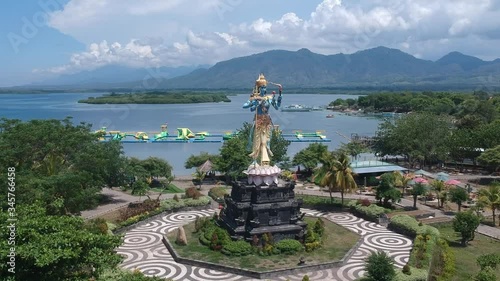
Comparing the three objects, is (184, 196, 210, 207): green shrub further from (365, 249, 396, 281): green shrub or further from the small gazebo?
(365, 249, 396, 281): green shrub

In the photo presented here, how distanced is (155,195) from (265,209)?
49.8 ft

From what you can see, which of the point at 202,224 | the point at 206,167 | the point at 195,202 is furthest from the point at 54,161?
the point at 206,167

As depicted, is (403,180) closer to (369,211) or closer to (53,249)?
(369,211)

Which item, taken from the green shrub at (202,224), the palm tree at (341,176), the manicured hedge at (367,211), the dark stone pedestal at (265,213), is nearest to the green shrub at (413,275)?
the dark stone pedestal at (265,213)

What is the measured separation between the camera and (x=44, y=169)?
90.1ft

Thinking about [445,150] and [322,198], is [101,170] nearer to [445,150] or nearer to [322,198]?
[322,198]

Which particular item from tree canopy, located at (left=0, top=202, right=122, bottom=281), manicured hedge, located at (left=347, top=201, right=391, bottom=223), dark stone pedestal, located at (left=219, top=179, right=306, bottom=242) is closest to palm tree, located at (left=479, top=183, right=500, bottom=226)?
manicured hedge, located at (left=347, top=201, right=391, bottom=223)

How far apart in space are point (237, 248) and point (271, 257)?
178 cm

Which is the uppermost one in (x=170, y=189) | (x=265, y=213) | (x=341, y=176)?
(x=341, y=176)

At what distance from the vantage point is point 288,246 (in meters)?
22.7

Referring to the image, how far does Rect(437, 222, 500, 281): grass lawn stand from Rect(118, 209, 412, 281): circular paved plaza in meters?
2.43

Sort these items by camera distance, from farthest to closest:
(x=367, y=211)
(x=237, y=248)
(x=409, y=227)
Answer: (x=367, y=211) → (x=409, y=227) → (x=237, y=248)

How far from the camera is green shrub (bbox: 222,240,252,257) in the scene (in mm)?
22188

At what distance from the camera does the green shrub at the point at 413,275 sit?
61.2 ft
